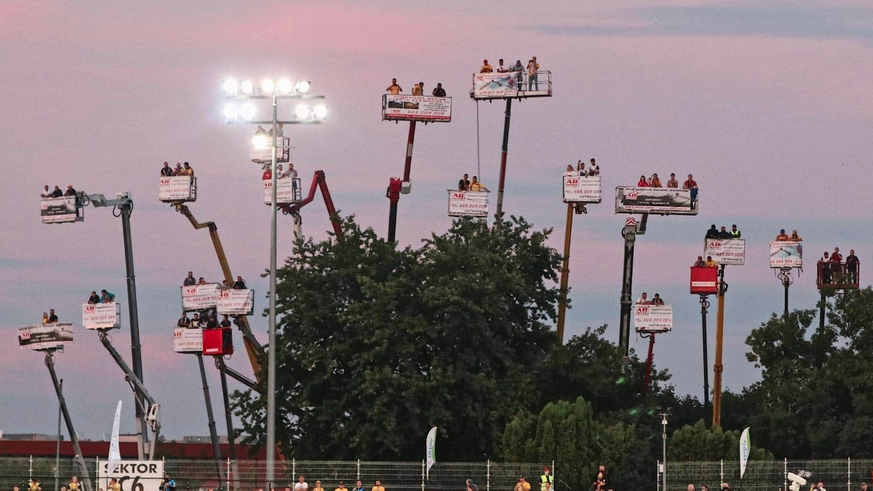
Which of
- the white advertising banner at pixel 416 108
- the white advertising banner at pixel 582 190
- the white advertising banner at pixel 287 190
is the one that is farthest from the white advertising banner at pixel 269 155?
the white advertising banner at pixel 582 190

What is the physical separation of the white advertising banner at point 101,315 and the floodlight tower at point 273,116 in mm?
24377

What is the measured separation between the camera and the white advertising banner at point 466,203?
75.1 m

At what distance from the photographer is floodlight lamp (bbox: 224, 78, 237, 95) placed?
48469 millimetres

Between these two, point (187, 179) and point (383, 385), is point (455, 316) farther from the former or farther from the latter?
point (187, 179)

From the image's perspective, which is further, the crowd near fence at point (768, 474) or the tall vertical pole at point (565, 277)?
the tall vertical pole at point (565, 277)

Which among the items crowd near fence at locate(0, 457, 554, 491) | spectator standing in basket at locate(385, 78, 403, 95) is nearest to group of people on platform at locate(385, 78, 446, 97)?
spectator standing in basket at locate(385, 78, 403, 95)

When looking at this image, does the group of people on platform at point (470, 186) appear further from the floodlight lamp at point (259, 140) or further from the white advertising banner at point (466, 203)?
the floodlight lamp at point (259, 140)

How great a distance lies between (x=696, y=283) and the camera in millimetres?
73188

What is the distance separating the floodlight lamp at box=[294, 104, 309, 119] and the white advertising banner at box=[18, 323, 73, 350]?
3146 cm

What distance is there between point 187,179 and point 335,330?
1536 centimetres

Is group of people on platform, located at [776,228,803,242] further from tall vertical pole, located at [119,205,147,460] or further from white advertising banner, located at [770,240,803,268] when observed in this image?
tall vertical pole, located at [119,205,147,460]

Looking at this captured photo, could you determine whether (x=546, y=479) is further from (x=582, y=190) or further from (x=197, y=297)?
(x=197, y=297)

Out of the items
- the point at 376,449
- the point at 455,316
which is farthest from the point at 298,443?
the point at 455,316

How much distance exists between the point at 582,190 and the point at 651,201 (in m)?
3.34
